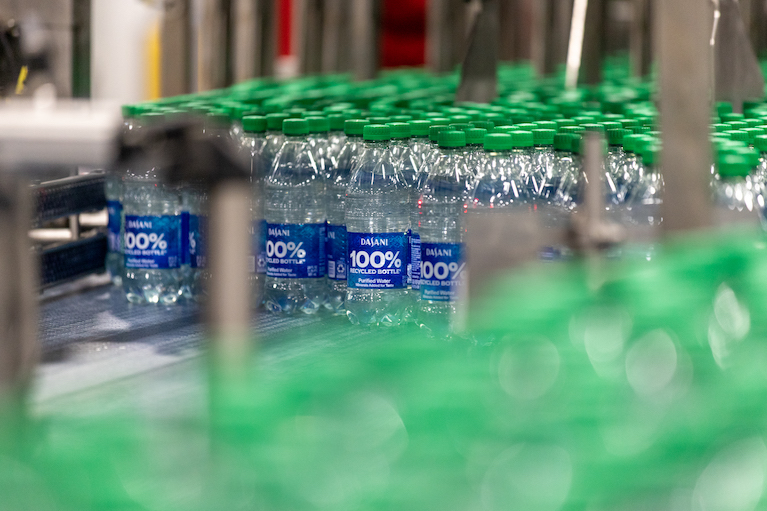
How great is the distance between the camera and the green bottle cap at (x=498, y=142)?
2.08m

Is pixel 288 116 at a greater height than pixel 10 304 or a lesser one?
greater

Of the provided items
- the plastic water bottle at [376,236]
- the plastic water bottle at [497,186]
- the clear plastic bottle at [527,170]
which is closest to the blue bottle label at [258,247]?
the plastic water bottle at [376,236]

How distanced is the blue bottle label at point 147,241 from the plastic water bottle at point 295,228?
0.24 metres

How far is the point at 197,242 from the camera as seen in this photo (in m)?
2.56

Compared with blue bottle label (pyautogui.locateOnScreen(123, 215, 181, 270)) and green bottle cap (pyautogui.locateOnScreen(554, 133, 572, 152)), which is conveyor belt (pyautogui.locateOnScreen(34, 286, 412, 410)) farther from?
green bottle cap (pyautogui.locateOnScreen(554, 133, 572, 152))

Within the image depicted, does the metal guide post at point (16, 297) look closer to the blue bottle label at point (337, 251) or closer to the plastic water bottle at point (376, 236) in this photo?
the plastic water bottle at point (376, 236)

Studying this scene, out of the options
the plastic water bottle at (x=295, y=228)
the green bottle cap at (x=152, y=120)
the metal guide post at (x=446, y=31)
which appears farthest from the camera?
the metal guide post at (x=446, y=31)

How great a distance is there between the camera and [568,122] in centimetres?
257

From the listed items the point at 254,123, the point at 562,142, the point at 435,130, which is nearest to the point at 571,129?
the point at 562,142

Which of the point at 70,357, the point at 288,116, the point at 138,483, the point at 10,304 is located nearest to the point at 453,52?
the point at 288,116

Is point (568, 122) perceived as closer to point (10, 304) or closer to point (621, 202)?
point (621, 202)

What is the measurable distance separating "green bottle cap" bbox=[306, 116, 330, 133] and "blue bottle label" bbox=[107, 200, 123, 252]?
58 centimetres

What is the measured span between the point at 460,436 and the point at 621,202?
5.24 feet

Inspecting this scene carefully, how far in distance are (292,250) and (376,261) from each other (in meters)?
0.27
